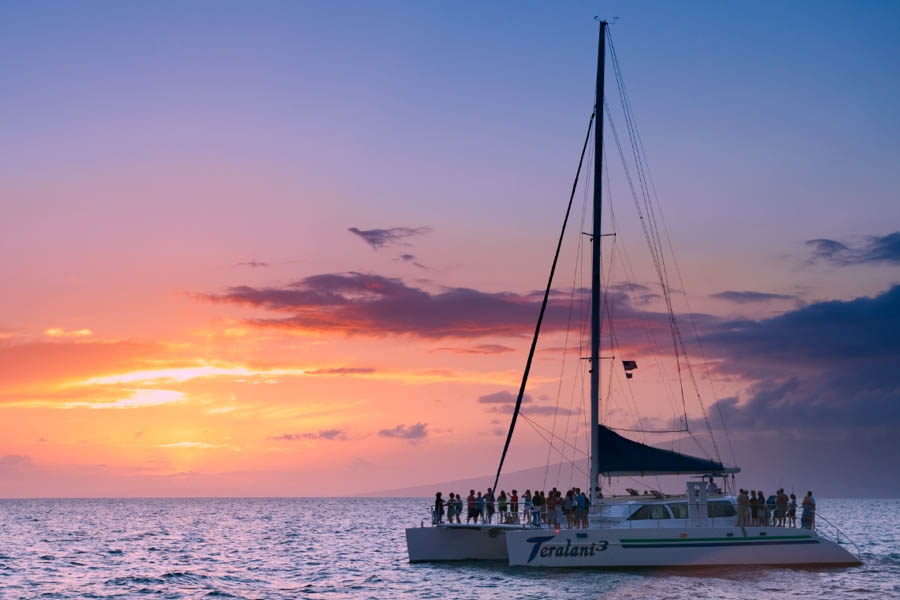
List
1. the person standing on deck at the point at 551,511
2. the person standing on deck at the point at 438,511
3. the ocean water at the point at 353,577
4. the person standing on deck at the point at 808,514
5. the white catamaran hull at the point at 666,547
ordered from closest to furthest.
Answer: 1. the ocean water at the point at 353,577
2. the white catamaran hull at the point at 666,547
3. the person standing on deck at the point at 551,511
4. the person standing on deck at the point at 808,514
5. the person standing on deck at the point at 438,511

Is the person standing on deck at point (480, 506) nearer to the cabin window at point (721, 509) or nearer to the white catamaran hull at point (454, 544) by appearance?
the white catamaran hull at point (454, 544)

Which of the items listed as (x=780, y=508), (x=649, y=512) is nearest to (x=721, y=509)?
(x=780, y=508)

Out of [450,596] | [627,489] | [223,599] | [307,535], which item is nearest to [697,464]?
[627,489]

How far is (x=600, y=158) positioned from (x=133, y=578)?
26.0m

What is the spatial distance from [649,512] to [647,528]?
770 millimetres

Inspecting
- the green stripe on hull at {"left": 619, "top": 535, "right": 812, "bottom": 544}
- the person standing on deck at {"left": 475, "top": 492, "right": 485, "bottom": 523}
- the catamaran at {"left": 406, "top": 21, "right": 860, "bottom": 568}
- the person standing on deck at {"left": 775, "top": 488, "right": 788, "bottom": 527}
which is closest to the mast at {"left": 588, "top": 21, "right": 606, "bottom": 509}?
the catamaran at {"left": 406, "top": 21, "right": 860, "bottom": 568}

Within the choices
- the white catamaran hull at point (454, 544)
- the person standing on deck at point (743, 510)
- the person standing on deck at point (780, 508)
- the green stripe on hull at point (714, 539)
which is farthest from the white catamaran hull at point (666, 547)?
the white catamaran hull at point (454, 544)

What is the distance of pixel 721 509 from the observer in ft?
120

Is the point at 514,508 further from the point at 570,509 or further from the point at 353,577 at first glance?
the point at 353,577

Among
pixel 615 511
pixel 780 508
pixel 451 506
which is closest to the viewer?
pixel 615 511

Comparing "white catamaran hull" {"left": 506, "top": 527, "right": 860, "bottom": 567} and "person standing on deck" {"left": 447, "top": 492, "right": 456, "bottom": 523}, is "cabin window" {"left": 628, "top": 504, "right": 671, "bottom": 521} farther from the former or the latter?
"person standing on deck" {"left": 447, "top": 492, "right": 456, "bottom": 523}

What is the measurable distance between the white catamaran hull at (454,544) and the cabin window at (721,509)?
296 inches

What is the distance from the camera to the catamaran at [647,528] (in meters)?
35.3

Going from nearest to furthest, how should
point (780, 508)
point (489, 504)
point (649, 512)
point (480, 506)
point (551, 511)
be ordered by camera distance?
point (649, 512) < point (551, 511) < point (780, 508) < point (489, 504) < point (480, 506)
